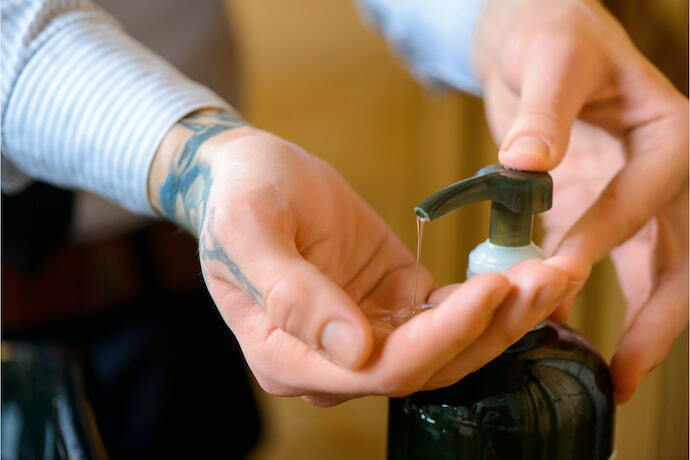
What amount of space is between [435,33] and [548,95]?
0.33 meters

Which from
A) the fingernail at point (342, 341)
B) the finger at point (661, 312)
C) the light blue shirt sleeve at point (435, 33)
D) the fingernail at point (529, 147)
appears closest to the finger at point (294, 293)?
the fingernail at point (342, 341)

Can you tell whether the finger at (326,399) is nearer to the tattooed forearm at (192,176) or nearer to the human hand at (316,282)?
the human hand at (316,282)

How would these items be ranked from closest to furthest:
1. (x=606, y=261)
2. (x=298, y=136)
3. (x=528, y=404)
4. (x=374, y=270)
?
1. (x=528, y=404)
2. (x=374, y=270)
3. (x=606, y=261)
4. (x=298, y=136)

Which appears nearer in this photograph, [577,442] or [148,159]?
[577,442]

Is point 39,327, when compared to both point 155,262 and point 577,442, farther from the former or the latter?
point 577,442

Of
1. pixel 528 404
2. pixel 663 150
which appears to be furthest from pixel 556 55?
pixel 528 404

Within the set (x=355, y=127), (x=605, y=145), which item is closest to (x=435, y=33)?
(x=605, y=145)

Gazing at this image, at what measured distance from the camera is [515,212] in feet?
1.51

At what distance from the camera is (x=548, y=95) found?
52cm

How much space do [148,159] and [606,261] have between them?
1.78ft

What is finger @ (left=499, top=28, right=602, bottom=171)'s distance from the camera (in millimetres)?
464

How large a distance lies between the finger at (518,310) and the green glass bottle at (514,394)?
4cm

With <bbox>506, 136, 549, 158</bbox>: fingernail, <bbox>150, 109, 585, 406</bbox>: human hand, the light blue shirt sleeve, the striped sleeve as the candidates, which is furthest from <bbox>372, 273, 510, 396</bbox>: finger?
the light blue shirt sleeve

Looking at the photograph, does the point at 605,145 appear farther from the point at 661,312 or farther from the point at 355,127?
the point at 355,127
